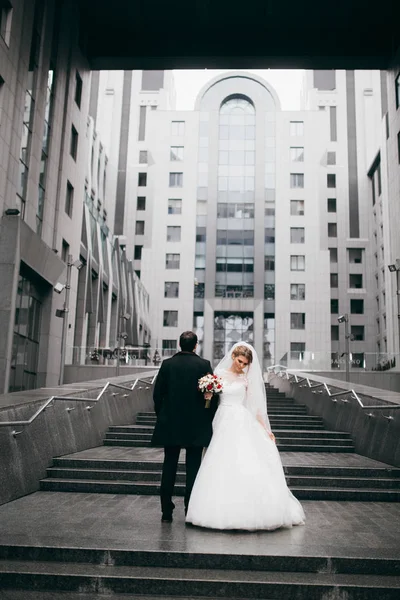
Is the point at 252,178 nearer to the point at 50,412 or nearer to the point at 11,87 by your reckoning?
the point at 11,87

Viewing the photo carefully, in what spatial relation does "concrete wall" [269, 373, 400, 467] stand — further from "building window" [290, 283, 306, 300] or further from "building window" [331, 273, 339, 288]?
"building window" [331, 273, 339, 288]

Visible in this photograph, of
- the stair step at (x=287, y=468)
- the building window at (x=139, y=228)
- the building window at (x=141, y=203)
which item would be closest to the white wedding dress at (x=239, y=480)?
the stair step at (x=287, y=468)

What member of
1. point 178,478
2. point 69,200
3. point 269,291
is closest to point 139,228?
point 269,291

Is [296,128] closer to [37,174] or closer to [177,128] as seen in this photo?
[177,128]

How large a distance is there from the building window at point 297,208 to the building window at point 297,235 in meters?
1.56

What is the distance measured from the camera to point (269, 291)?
61.3m

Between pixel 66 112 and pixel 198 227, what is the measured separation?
117 feet

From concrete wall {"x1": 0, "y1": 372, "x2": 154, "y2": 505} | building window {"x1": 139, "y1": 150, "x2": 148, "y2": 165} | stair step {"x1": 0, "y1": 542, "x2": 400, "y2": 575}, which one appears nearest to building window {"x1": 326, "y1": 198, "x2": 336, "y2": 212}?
building window {"x1": 139, "y1": 150, "x2": 148, "y2": 165}

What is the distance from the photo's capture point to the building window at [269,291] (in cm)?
6112

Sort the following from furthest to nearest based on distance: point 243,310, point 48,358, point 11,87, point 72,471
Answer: point 243,310
point 48,358
point 11,87
point 72,471

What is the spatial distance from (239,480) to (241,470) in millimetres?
114

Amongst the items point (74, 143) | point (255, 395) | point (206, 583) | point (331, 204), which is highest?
point (331, 204)

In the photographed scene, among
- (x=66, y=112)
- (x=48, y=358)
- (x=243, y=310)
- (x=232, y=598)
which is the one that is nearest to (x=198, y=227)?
(x=243, y=310)

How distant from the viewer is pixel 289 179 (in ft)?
208
